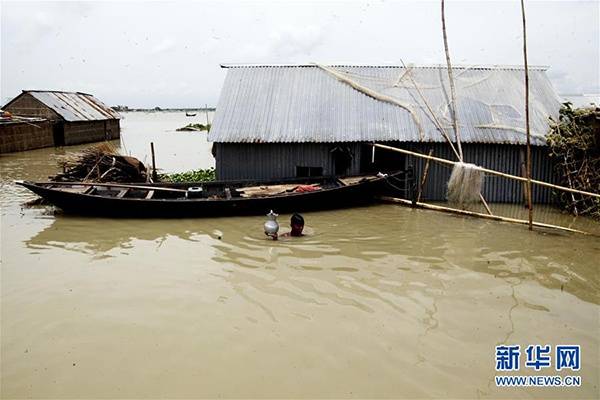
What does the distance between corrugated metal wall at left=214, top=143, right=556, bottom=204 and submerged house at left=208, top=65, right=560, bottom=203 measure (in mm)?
31

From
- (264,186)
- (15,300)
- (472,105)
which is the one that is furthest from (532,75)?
(15,300)

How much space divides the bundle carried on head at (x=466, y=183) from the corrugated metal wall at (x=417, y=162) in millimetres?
2849

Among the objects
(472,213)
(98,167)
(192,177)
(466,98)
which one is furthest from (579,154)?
(98,167)

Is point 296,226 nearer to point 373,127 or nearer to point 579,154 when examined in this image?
point 373,127

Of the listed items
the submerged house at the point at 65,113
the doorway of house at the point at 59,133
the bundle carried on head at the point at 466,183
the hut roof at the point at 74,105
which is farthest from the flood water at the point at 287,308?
the hut roof at the point at 74,105

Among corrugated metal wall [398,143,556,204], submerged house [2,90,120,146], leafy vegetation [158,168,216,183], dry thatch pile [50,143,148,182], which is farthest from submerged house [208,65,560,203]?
submerged house [2,90,120,146]

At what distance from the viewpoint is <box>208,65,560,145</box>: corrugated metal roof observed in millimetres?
14422

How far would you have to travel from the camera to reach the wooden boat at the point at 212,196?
12.0 meters

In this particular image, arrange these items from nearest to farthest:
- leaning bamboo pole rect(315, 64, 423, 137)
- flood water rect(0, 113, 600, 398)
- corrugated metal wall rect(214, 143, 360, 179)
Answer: flood water rect(0, 113, 600, 398)
corrugated metal wall rect(214, 143, 360, 179)
leaning bamboo pole rect(315, 64, 423, 137)

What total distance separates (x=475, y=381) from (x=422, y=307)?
6.14ft

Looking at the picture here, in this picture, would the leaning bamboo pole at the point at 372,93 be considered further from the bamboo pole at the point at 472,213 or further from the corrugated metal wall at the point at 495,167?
the bamboo pole at the point at 472,213

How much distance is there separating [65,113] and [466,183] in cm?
3179

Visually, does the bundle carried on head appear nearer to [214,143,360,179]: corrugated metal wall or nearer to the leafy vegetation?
[214,143,360,179]: corrugated metal wall

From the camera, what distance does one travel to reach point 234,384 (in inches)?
211
